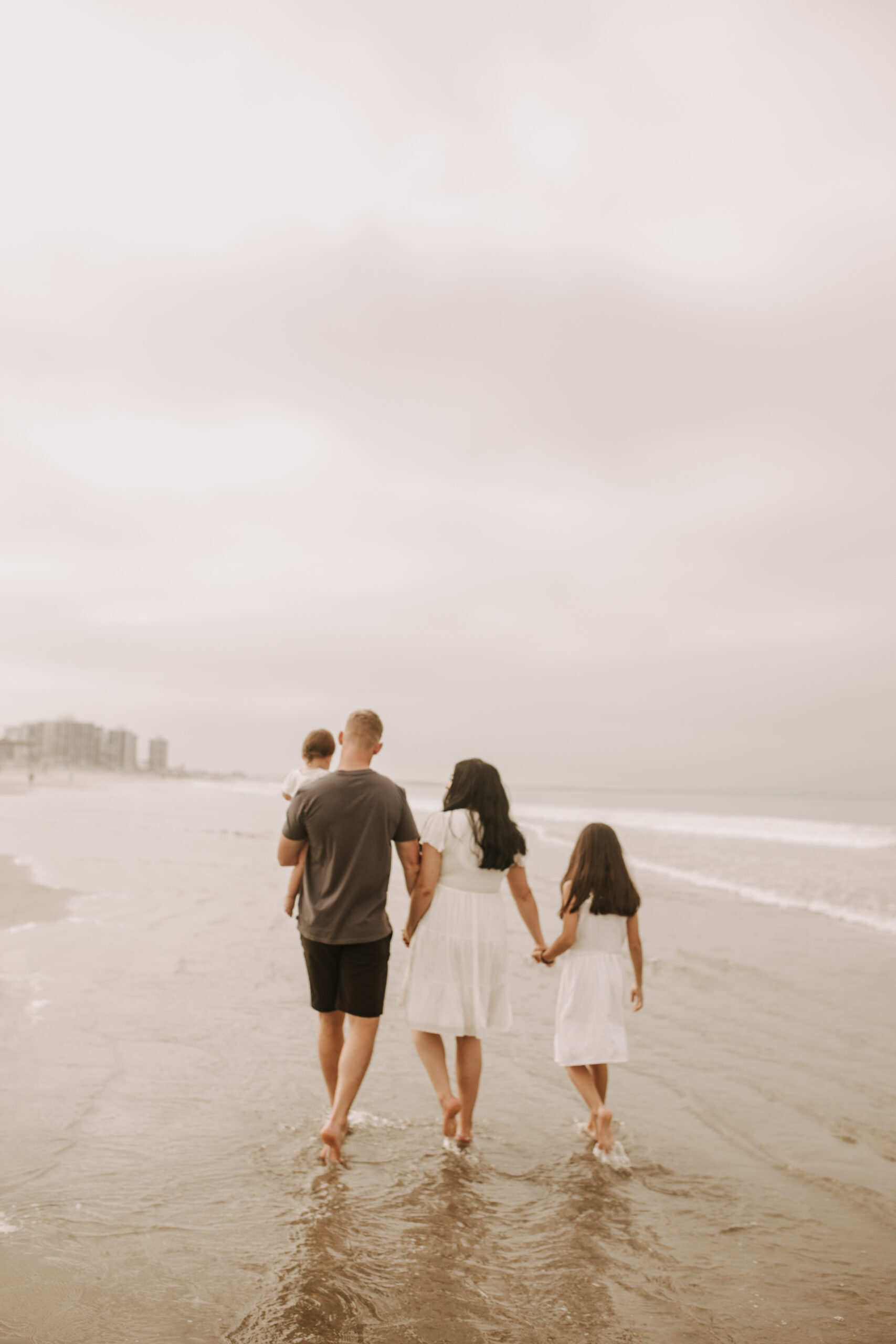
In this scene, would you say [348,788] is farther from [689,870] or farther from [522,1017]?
[689,870]

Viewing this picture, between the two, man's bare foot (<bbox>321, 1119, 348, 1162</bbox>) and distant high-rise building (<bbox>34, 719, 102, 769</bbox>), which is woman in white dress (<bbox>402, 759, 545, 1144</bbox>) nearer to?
man's bare foot (<bbox>321, 1119, 348, 1162</bbox>)

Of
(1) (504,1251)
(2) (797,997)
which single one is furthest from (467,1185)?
(2) (797,997)

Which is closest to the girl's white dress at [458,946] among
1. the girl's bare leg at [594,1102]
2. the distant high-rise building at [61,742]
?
the girl's bare leg at [594,1102]

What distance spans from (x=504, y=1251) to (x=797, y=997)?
19.5 feet

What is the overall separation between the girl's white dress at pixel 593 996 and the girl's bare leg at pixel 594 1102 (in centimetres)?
7

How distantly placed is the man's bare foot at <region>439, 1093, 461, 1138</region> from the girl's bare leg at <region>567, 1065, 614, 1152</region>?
66cm

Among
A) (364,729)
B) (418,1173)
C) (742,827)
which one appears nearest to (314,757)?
(364,729)

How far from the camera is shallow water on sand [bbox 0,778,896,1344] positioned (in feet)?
11.0

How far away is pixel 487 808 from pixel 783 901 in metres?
12.1

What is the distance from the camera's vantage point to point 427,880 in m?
5.05

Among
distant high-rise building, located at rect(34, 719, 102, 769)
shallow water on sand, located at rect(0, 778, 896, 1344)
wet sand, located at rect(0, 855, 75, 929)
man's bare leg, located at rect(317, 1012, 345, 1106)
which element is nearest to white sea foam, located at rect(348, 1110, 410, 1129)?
shallow water on sand, located at rect(0, 778, 896, 1344)

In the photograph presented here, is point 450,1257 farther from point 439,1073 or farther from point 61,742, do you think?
point 61,742

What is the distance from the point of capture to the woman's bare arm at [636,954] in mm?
5211

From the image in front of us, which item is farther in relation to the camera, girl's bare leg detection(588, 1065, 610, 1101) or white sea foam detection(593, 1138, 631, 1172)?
girl's bare leg detection(588, 1065, 610, 1101)
